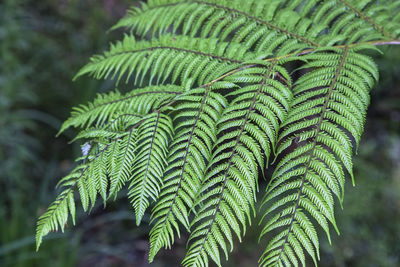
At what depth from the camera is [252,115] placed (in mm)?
1094

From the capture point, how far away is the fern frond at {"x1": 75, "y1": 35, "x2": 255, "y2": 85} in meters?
1.28

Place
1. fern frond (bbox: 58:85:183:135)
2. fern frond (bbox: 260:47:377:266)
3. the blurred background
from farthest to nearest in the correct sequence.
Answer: the blurred background, fern frond (bbox: 58:85:183:135), fern frond (bbox: 260:47:377:266)

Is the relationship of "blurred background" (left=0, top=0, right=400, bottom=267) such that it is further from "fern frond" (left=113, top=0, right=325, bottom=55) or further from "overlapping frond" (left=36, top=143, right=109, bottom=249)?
"fern frond" (left=113, top=0, right=325, bottom=55)

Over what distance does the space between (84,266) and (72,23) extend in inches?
116

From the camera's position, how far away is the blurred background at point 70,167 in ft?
9.43

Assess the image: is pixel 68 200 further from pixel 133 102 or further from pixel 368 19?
pixel 368 19

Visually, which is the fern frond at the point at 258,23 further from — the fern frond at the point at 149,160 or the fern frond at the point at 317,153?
the fern frond at the point at 149,160

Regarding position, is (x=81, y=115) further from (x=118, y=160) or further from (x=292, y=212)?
(x=292, y=212)

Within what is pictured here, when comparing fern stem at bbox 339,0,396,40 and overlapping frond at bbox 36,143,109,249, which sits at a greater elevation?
fern stem at bbox 339,0,396,40

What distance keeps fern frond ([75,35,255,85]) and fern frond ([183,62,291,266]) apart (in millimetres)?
130

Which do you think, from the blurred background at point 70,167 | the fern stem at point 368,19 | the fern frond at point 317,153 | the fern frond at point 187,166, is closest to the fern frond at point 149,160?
the fern frond at point 187,166

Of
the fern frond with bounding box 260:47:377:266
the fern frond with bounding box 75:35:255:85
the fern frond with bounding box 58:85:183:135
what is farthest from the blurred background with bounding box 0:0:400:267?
the fern frond with bounding box 260:47:377:266

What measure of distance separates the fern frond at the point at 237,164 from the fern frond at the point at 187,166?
0.11ft

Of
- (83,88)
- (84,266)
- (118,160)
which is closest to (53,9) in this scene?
(83,88)
